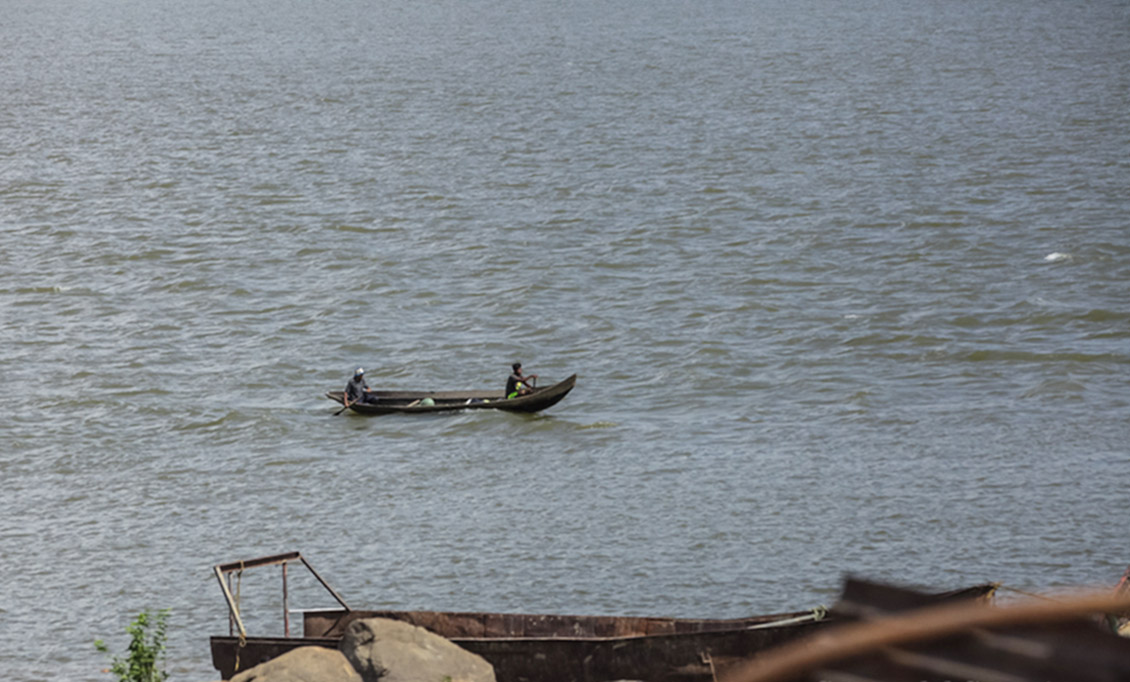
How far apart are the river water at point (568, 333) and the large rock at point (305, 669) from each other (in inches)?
214

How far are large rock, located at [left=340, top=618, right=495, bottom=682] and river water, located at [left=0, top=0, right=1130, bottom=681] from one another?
589cm

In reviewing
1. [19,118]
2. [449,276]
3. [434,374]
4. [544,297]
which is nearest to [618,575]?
[434,374]

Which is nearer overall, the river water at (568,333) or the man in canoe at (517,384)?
the river water at (568,333)

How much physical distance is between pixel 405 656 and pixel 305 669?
1167mm

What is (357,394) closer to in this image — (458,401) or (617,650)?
(458,401)

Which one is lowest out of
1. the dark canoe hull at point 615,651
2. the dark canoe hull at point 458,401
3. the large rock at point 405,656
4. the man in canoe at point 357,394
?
the dark canoe hull at point 615,651

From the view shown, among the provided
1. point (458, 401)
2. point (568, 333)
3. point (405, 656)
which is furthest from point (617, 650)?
point (568, 333)

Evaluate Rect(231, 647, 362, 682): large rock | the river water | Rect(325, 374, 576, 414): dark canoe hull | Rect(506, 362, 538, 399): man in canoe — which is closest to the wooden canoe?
Rect(231, 647, 362, 682): large rock

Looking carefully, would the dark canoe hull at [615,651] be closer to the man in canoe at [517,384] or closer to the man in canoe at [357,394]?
the man in canoe at [517,384]

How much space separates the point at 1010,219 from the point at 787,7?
7435 cm

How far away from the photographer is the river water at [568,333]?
24625mm

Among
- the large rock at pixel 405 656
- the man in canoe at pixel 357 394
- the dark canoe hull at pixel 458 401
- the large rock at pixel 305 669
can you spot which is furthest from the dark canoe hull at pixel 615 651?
the man in canoe at pixel 357 394

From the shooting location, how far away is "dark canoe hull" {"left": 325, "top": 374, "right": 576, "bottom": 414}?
3378cm

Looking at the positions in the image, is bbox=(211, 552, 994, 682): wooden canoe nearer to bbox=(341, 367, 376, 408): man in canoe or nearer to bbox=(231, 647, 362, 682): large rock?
bbox=(231, 647, 362, 682): large rock
